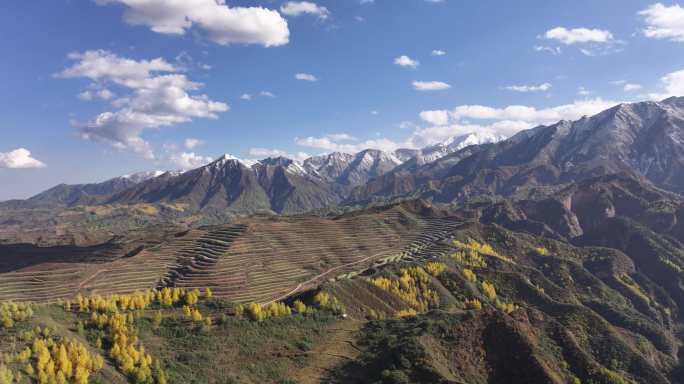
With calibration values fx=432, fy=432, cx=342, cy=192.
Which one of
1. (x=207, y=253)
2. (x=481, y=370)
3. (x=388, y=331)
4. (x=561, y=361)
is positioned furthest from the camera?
(x=207, y=253)

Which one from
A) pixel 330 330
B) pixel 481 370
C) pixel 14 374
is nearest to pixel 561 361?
pixel 481 370

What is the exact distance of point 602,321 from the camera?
556 ft

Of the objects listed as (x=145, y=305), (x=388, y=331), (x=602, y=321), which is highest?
(x=145, y=305)

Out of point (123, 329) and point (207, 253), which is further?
point (207, 253)

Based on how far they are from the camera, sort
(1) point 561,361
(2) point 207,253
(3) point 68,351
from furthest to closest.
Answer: (2) point 207,253, (1) point 561,361, (3) point 68,351

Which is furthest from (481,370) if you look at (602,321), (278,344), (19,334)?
(602,321)

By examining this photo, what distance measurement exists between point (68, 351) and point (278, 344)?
4232cm

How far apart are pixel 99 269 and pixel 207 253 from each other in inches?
1639

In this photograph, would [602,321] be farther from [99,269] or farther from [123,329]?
[99,269]

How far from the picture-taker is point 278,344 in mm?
98000

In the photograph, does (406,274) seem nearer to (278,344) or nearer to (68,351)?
(278,344)

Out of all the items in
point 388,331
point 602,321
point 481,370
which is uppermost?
point 388,331

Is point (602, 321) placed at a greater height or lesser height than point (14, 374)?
lesser

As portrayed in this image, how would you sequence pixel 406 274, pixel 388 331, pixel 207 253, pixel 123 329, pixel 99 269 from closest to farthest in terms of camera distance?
1. pixel 123 329
2. pixel 388 331
3. pixel 99 269
4. pixel 406 274
5. pixel 207 253
